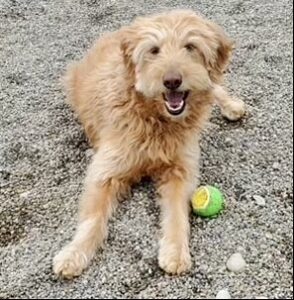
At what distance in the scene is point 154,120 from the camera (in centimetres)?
421

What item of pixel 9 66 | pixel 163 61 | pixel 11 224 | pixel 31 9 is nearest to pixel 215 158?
pixel 163 61

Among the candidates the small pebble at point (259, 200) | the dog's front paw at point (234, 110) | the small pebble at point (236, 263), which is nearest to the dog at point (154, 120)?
the small pebble at point (236, 263)

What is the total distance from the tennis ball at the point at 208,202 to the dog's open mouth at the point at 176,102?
0.45 metres

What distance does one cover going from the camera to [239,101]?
4934 millimetres

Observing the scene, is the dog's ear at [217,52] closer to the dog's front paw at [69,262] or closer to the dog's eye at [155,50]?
the dog's eye at [155,50]

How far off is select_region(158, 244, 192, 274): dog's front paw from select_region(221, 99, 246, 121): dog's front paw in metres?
1.35

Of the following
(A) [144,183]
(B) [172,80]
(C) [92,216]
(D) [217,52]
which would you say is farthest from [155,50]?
(C) [92,216]

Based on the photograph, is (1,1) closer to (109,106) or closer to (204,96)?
(109,106)

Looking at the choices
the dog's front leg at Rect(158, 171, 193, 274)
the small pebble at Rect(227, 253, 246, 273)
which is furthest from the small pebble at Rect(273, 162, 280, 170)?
the small pebble at Rect(227, 253, 246, 273)

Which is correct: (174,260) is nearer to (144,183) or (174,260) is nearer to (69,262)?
(69,262)

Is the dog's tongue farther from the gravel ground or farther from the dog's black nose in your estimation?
the gravel ground

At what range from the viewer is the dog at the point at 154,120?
12.6 ft

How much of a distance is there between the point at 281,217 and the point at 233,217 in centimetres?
25

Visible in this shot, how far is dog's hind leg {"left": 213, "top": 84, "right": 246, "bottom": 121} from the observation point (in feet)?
15.9
